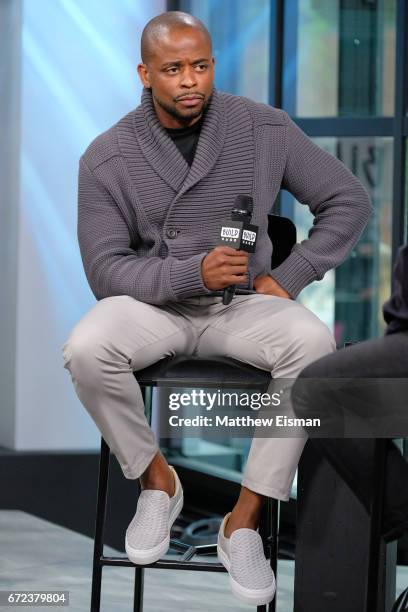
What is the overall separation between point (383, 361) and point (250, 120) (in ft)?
3.52

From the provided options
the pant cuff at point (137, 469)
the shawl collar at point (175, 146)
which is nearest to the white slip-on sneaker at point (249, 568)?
the pant cuff at point (137, 469)

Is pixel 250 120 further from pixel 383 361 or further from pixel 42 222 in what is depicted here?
pixel 42 222

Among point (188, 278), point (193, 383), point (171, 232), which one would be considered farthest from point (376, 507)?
point (171, 232)

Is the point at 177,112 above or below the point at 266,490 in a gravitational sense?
above

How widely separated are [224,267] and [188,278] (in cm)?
12

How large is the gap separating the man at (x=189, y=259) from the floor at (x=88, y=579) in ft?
2.82

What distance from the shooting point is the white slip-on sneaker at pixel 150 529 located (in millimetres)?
2521

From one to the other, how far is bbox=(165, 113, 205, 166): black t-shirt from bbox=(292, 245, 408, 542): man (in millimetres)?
831

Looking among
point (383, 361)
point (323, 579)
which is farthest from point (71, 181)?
point (383, 361)

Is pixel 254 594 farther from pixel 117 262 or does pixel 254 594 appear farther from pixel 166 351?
pixel 117 262

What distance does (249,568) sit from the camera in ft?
8.12

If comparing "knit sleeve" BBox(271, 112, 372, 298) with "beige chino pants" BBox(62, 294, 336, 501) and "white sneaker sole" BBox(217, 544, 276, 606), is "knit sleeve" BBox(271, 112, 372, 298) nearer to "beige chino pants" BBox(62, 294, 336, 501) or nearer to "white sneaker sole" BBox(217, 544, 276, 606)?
"beige chino pants" BBox(62, 294, 336, 501)

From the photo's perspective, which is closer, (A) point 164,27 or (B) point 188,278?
(B) point 188,278

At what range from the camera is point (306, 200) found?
286cm
